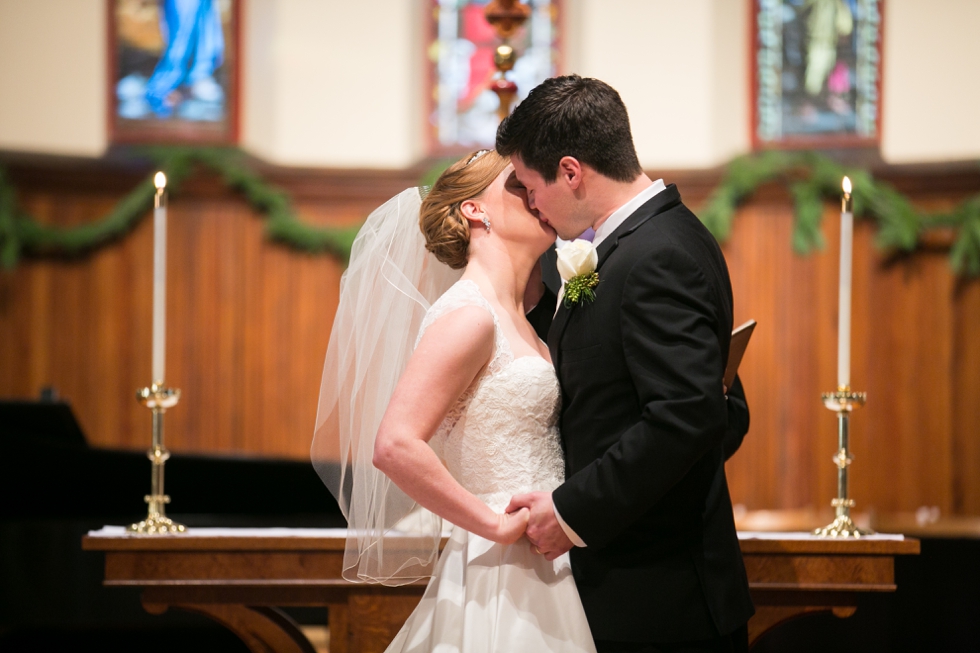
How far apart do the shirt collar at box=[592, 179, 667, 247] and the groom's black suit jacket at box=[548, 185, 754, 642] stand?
4 cm

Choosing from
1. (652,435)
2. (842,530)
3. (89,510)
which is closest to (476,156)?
(652,435)

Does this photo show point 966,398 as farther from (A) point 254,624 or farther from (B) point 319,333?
(A) point 254,624

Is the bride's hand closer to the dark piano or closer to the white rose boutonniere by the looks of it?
the white rose boutonniere

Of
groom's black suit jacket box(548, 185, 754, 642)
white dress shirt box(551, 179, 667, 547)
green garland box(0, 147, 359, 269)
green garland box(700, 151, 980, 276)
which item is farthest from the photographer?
green garland box(0, 147, 359, 269)

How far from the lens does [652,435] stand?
1984 millimetres

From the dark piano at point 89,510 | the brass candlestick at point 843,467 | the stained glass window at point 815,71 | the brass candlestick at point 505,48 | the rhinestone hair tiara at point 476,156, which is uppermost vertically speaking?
the stained glass window at point 815,71

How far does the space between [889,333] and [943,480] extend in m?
1.08

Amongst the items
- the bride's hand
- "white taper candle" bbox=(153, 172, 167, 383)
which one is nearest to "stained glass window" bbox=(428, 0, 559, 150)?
"white taper candle" bbox=(153, 172, 167, 383)

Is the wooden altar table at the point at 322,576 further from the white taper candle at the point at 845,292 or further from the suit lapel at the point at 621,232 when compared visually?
the suit lapel at the point at 621,232

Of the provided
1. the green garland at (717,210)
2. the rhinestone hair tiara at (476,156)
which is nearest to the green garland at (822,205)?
the green garland at (717,210)

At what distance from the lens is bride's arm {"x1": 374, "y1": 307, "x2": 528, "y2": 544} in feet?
6.97

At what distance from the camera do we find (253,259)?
23.4ft

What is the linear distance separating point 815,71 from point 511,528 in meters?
6.02

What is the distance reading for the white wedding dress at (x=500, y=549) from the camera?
2.15m
